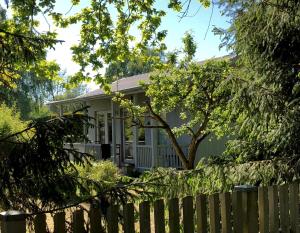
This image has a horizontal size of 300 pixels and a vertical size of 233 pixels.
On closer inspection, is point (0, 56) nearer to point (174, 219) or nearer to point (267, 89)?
point (174, 219)

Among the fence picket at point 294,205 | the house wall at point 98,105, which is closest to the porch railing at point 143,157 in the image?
the house wall at point 98,105

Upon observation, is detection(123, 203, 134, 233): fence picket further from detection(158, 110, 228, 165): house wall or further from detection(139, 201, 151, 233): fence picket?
detection(158, 110, 228, 165): house wall

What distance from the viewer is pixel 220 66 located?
13.2m

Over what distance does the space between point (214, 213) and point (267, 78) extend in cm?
300

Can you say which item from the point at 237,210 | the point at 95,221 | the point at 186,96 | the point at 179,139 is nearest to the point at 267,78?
the point at 237,210

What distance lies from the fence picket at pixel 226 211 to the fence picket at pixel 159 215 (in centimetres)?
71

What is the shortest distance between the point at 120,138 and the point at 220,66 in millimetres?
11781

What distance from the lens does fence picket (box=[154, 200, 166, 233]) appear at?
364cm

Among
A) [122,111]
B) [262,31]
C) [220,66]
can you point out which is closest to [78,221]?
[262,31]

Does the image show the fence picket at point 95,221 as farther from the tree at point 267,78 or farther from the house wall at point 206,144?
the house wall at point 206,144

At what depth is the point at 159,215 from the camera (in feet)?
12.0

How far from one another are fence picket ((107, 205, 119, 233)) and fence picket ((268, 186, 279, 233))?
5.97ft

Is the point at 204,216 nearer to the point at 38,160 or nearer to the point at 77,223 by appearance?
the point at 77,223

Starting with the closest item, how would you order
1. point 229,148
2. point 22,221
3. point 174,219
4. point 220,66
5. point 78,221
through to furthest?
point 22,221 < point 78,221 < point 174,219 < point 229,148 < point 220,66
